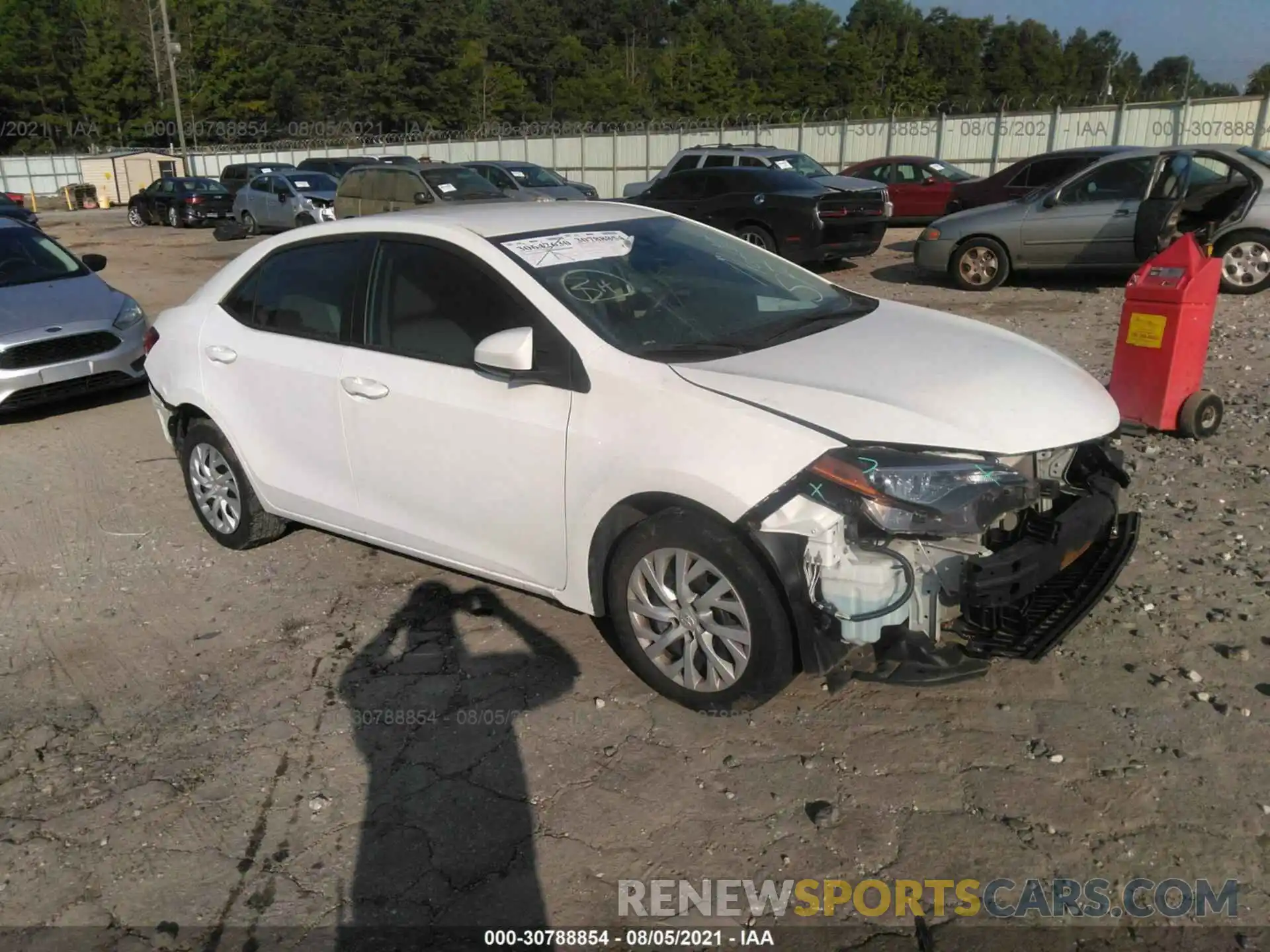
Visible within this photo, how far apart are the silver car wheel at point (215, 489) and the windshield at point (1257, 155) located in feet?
34.9

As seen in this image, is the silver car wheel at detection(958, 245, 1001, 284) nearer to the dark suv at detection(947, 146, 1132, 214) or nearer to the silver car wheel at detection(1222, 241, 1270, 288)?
the silver car wheel at detection(1222, 241, 1270, 288)

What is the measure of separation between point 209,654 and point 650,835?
2.25 metres

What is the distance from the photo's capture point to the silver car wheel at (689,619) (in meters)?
3.31

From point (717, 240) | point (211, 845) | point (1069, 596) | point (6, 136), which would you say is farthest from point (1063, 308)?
point (6, 136)

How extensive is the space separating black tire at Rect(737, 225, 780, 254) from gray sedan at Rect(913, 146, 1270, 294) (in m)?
2.10

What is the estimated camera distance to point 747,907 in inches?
109

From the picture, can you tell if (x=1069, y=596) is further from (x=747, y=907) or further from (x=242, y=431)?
(x=242, y=431)

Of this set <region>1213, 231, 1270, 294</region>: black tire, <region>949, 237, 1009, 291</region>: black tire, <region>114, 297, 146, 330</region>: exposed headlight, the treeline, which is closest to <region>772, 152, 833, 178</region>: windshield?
<region>949, 237, 1009, 291</region>: black tire

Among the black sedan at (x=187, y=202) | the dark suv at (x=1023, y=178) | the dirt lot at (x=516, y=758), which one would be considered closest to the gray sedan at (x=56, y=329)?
the dirt lot at (x=516, y=758)

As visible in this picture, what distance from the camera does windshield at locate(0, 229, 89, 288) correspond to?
8766mm

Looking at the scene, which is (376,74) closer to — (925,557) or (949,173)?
(949,173)

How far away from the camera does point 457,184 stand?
18.2m

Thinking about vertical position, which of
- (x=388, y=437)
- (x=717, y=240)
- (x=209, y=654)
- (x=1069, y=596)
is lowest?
(x=209, y=654)

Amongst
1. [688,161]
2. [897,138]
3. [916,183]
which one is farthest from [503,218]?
[897,138]
